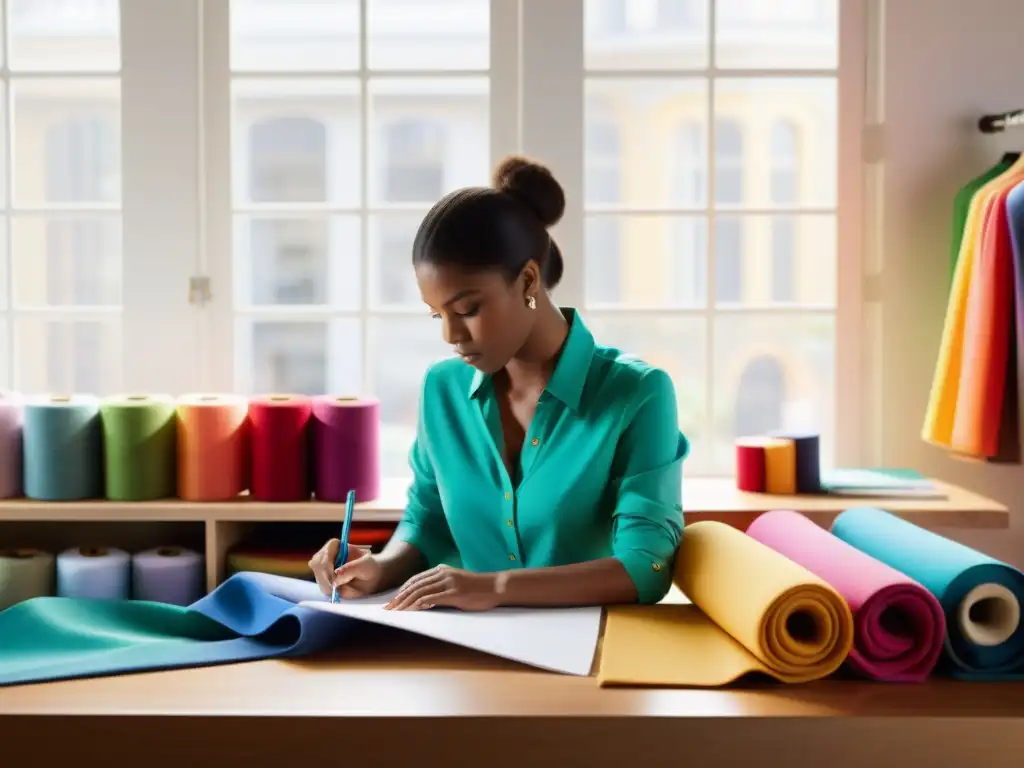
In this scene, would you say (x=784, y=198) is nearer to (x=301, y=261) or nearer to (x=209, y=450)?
(x=301, y=261)

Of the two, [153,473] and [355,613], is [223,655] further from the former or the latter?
[153,473]

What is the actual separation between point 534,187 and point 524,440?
42cm

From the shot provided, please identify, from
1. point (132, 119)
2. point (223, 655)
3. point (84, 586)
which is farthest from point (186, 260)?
point (223, 655)

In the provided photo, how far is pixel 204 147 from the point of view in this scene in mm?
3500

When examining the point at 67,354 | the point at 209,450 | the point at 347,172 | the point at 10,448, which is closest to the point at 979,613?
the point at 209,450

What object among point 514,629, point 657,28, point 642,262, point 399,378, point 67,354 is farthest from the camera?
point 399,378

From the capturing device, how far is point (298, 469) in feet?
9.74

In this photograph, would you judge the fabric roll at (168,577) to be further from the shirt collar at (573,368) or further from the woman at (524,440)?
the shirt collar at (573,368)

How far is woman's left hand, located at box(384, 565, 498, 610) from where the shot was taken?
1672 mm

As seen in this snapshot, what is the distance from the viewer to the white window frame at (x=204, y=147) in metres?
3.43

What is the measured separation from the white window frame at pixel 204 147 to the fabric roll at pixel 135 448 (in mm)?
484

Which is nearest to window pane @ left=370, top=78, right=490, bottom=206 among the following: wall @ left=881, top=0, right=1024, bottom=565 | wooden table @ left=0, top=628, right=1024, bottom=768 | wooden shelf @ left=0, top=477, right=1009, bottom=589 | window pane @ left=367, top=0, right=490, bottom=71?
window pane @ left=367, top=0, right=490, bottom=71

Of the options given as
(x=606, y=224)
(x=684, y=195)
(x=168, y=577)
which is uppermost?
(x=684, y=195)

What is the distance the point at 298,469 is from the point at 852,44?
1913 mm
